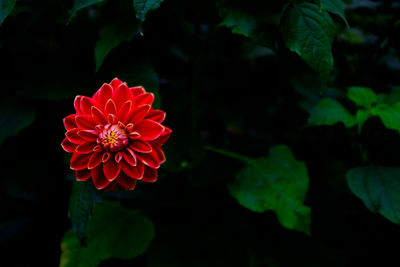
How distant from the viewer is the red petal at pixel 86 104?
1.88 feet

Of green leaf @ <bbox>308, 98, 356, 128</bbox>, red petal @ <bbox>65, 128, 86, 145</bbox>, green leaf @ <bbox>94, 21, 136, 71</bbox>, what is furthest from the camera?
green leaf @ <bbox>308, 98, 356, 128</bbox>

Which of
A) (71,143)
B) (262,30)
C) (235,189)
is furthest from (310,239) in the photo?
(71,143)

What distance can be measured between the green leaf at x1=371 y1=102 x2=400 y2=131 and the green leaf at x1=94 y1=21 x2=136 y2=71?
564mm

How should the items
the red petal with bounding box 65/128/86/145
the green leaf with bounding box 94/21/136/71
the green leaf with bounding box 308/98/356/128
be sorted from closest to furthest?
the red petal with bounding box 65/128/86/145
the green leaf with bounding box 94/21/136/71
the green leaf with bounding box 308/98/356/128

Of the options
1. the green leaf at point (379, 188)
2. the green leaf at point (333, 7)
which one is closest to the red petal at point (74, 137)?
the green leaf at point (333, 7)

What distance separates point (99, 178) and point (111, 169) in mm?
27

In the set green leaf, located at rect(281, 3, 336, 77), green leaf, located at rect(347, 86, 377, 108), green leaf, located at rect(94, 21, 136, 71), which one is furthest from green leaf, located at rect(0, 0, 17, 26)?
green leaf, located at rect(347, 86, 377, 108)

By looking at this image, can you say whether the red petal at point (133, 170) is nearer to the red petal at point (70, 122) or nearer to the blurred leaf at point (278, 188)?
the red petal at point (70, 122)

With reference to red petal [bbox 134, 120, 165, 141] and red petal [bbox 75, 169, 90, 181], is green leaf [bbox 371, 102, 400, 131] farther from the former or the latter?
red petal [bbox 75, 169, 90, 181]

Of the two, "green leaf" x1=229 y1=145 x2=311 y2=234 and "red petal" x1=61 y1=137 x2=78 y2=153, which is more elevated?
"red petal" x1=61 y1=137 x2=78 y2=153

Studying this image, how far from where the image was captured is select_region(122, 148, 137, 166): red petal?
1.84 ft

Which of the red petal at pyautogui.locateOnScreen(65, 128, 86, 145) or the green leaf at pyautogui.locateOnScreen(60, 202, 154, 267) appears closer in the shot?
the red petal at pyautogui.locateOnScreen(65, 128, 86, 145)

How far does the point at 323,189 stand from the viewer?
3.51 feet

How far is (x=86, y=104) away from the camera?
576 mm
